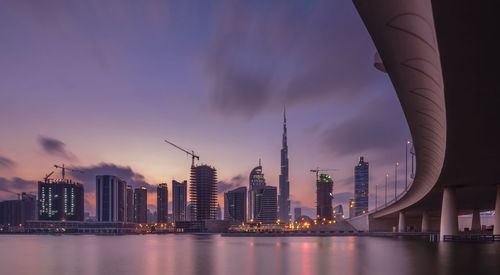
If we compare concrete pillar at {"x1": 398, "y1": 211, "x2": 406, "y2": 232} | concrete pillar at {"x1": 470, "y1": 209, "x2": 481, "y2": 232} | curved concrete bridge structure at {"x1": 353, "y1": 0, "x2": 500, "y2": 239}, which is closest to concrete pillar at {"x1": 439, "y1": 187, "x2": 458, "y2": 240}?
curved concrete bridge structure at {"x1": 353, "y1": 0, "x2": 500, "y2": 239}

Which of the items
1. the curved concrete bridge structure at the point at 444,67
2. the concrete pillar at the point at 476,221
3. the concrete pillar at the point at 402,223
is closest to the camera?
the curved concrete bridge structure at the point at 444,67

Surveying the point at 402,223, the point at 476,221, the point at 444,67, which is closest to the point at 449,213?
the point at 402,223

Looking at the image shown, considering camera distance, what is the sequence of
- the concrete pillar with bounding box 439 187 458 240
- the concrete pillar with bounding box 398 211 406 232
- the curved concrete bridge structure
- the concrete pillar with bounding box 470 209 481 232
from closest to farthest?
the curved concrete bridge structure < the concrete pillar with bounding box 439 187 458 240 < the concrete pillar with bounding box 398 211 406 232 < the concrete pillar with bounding box 470 209 481 232

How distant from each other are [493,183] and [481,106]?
2130 inches

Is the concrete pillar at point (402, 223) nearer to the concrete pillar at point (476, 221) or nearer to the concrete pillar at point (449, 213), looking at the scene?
the concrete pillar at point (476, 221)

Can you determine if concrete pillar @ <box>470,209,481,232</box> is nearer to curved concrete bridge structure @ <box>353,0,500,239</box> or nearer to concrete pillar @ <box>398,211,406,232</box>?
concrete pillar @ <box>398,211,406,232</box>

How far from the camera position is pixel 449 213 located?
287 feet

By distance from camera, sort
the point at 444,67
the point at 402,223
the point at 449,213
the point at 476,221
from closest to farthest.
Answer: the point at 444,67
the point at 449,213
the point at 402,223
the point at 476,221

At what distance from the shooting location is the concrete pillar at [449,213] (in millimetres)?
84250

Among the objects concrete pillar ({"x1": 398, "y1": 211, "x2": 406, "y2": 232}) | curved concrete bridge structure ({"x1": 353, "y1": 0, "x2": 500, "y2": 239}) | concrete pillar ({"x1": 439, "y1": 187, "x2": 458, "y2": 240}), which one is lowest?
concrete pillar ({"x1": 398, "y1": 211, "x2": 406, "y2": 232})

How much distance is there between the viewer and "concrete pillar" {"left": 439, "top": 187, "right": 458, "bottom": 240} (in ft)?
276

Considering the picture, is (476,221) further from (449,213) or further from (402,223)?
(449,213)

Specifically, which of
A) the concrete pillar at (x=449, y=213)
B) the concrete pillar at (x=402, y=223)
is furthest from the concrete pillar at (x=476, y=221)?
the concrete pillar at (x=449, y=213)

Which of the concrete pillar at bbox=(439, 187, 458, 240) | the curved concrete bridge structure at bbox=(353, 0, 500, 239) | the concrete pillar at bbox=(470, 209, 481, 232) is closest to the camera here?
the curved concrete bridge structure at bbox=(353, 0, 500, 239)
